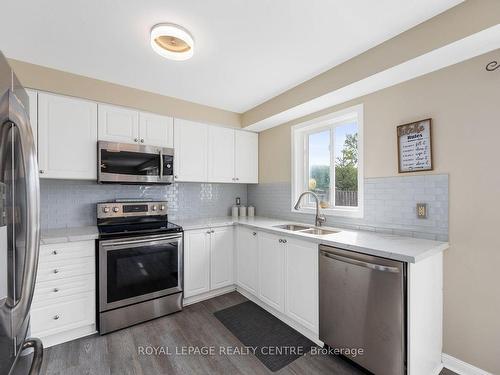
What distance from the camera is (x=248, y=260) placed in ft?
9.37

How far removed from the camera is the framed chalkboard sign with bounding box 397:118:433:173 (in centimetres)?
190

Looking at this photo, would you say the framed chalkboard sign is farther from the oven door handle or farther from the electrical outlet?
the oven door handle

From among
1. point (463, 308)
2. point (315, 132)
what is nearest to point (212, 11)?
point (315, 132)

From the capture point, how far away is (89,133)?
243 cm

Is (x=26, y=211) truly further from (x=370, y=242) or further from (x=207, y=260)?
(x=207, y=260)

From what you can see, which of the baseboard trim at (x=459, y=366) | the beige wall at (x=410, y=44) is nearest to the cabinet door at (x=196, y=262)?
the beige wall at (x=410, y=44)

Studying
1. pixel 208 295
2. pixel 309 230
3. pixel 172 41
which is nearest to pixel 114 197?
pixel 208 295

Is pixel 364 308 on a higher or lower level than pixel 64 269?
lower

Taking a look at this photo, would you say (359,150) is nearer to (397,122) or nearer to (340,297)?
(397,122)

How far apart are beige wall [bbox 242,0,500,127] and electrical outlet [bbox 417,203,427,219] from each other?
3.55 ft

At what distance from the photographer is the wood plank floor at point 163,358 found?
5.88 feet

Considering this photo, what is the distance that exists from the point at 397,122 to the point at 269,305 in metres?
2.11

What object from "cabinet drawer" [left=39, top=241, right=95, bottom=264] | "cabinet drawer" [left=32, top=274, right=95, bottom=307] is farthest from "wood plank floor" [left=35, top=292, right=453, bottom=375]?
"cabinet drawer" [left=39, top=241, right=95, bottom=264]

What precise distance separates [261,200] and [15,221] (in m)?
3.13
